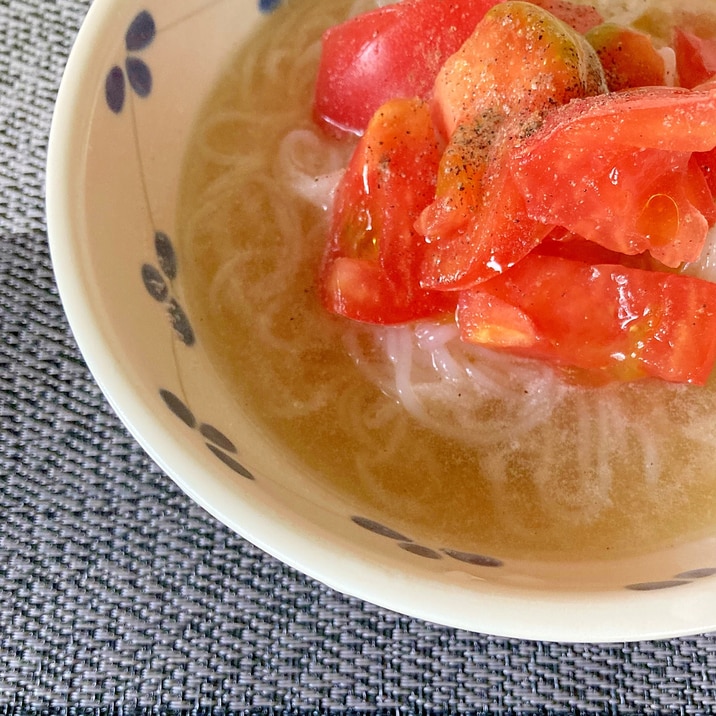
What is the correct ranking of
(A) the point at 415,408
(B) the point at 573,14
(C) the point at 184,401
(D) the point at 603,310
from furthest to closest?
(B) the point at 573,14, (A) the point at 415,408, (D) the point at 603,310, (C) the point at 184,401

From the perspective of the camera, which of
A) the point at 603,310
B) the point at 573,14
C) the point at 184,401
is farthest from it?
the point at 573,14

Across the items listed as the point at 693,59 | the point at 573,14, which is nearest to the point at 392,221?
the point at 573,14

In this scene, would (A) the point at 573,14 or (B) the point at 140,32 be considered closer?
(B) the point at 140,32

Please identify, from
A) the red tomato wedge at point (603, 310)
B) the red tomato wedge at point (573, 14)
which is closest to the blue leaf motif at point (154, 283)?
the red tomato wedge at point (603, 310)

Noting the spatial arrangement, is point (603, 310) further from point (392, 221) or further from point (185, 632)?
point (185, 632)

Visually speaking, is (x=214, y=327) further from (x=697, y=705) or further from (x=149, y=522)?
(x=697, y=705)

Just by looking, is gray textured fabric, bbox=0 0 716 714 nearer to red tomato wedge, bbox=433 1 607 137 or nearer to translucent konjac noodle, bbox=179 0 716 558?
translucent konjac noodle, bbox=179 0 716 558
